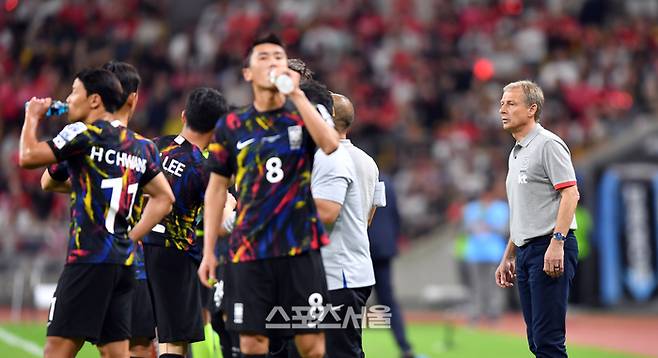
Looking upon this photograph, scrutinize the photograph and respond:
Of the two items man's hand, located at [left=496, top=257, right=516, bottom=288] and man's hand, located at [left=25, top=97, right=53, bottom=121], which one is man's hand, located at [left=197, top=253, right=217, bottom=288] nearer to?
man's hand, located at [left=25, top=97, right=53, bottom=121]

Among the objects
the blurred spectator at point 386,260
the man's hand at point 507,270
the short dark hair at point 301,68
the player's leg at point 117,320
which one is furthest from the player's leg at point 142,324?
the blurred spectator at point 386,260

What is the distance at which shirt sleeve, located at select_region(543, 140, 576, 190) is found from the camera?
848 centimetres

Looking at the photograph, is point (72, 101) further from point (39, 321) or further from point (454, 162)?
point (454, 162)

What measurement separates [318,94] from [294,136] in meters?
0.83

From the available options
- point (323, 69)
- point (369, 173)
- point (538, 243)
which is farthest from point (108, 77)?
point (323, 69)

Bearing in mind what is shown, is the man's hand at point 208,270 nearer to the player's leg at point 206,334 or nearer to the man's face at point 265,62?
the man's face at point 265,62

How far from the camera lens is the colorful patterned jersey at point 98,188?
7.17 metres

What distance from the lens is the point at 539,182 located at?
863 centimetres

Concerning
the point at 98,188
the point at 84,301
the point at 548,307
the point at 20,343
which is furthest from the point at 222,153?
the point at 20,343

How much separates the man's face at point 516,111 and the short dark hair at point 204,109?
7.14 ft

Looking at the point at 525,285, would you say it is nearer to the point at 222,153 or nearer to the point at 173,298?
the point at 173,298

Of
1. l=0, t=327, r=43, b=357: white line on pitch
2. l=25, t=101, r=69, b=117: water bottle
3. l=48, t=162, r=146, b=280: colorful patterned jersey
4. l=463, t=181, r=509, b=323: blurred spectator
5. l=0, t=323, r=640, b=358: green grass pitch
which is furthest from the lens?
l=463, t=181, r=509, b=323: blurred spectator

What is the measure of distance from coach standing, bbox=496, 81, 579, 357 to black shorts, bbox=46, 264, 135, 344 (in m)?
3.13

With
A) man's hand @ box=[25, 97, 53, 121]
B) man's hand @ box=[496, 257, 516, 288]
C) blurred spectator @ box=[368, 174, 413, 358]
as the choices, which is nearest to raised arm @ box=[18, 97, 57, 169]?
man's hand @ box=[25, 97, 53, 121]
